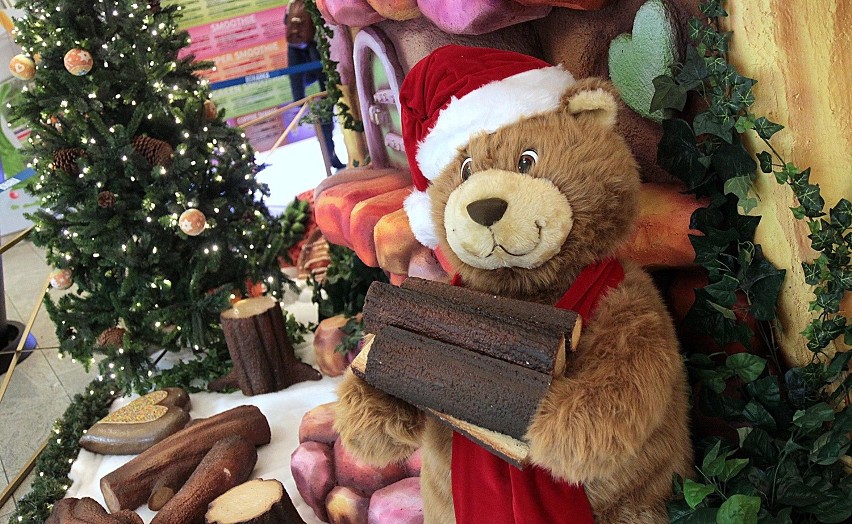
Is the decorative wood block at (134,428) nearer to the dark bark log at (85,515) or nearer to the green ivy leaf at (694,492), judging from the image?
the dark bark log at (85,515)

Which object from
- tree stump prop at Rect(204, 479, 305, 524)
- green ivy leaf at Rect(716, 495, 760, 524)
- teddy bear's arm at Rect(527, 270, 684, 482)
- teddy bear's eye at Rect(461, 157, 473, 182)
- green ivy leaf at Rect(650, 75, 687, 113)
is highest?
green ivy leaf at Rect(650, 75, 687, 113)

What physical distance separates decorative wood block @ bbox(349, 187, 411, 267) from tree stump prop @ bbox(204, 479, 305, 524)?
2.77 ft

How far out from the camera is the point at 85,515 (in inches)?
77.2

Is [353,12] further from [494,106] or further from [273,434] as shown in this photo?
[273,434]

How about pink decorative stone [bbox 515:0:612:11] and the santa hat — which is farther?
pink decorative stone [bbox 515:0:612:11]

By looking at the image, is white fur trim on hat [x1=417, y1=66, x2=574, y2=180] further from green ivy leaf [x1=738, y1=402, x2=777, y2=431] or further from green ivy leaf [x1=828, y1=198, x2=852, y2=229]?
green ivy leaf [x1=738, y1=402, x2=777, y2=431]

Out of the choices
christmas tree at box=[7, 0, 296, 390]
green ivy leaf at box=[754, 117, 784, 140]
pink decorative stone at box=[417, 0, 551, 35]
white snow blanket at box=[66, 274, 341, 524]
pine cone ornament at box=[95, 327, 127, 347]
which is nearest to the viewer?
green ivy leaf at box=[754, 117, 784, 140]

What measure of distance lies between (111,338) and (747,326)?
8.12 ft

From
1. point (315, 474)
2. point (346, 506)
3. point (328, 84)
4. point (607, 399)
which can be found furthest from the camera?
point (328, 84)

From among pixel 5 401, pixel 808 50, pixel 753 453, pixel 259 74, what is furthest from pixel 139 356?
pixel 808 50

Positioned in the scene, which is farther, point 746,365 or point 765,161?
point 746,365

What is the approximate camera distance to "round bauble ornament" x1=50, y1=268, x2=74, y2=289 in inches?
109

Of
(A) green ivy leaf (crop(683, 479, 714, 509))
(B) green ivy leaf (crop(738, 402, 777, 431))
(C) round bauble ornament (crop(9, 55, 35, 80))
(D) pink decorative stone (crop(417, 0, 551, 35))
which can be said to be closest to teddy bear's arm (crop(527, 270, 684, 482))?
(A) green ivy leaf (crop(683, 479, 714, 509))

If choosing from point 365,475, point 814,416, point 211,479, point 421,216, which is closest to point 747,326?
point 814,416
